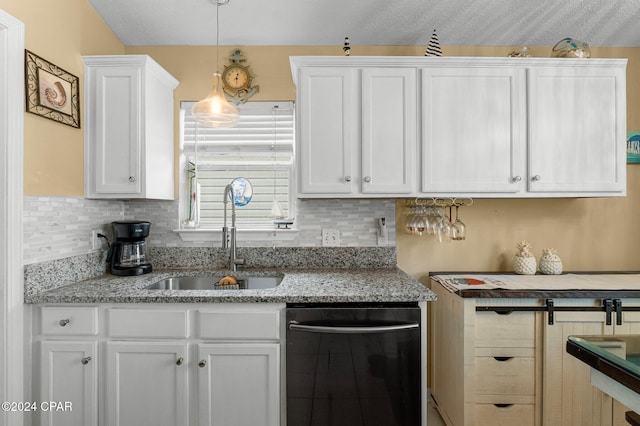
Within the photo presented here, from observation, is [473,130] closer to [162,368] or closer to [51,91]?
[162,368]

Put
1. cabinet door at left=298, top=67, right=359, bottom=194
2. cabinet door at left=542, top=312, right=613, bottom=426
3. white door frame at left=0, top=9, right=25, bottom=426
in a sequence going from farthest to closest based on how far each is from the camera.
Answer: cabinet door at left=298, top=67, right=359, bottom=194 < cabinet door at left=542, top=312, right=613, bottom=426 < white door frame at left=0, top=9, right=25, bottom=426

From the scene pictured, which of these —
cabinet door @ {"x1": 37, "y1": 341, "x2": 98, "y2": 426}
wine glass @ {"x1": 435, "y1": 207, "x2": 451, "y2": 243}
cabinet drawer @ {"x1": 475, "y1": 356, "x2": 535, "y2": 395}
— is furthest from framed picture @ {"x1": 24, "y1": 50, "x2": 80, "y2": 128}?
cabinet drawer @ {"x1": 475, "y1": 356, "x2": 535, "y2": 395}

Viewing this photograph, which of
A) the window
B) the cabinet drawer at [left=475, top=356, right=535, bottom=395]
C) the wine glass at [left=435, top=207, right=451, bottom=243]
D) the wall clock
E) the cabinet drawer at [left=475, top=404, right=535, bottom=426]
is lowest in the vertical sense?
the cabinet drawer at [left=475, top=404, right=535, bottom=426]

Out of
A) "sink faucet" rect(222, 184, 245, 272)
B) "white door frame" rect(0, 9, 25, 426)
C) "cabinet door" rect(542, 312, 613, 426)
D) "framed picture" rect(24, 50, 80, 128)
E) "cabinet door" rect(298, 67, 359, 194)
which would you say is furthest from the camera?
"sink faucet" rect(222, 184, 245, 272)

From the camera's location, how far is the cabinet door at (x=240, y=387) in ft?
5.40

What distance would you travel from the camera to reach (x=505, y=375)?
185cm

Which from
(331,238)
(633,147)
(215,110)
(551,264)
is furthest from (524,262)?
(215,110)

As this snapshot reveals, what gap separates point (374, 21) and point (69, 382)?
101 inches

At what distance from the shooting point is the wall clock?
2.37 metres

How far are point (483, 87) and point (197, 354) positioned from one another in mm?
2102

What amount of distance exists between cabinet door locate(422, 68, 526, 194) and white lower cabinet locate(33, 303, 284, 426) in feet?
4.10

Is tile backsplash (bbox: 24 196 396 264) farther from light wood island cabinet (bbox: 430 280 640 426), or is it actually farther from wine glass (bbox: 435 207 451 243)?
light wood island cabinet (bbox: 430 280 640 426)

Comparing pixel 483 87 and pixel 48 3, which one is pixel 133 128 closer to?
pixel 48 3

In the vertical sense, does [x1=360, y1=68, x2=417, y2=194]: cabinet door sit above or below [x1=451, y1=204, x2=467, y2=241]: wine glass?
above
